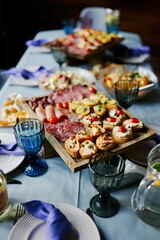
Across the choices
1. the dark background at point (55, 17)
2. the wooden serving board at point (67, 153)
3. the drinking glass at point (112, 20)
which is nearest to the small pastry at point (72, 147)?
the wooden serving board at point (67, 153)

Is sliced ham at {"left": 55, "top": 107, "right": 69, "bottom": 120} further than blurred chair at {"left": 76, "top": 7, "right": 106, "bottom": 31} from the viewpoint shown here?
No

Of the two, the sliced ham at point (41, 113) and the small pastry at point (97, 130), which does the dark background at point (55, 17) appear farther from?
the small pastry at point (97, 130)

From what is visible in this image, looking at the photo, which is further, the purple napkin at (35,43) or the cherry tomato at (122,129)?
the purple napkin at (35,43)

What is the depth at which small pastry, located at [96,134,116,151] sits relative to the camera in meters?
1.05

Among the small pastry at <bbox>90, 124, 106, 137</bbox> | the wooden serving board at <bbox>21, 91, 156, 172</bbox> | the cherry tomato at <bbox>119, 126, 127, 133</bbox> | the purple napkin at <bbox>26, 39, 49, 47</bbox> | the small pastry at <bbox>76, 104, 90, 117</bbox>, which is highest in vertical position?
→ the cherry tomato at <bbox>119, 126, 127, 133</bbox>

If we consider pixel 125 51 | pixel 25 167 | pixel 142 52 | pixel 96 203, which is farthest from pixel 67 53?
pixel 96 203

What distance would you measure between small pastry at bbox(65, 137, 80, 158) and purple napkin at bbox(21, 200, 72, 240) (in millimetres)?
221

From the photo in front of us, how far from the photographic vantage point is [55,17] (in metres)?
4.76

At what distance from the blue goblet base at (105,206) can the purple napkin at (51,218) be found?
15 cm

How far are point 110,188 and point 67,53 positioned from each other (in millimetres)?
1349

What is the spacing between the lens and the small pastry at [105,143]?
3.44 feet

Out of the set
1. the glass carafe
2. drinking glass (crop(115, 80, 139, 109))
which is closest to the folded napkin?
drinking glass (crop(115, 80, 139, 109))

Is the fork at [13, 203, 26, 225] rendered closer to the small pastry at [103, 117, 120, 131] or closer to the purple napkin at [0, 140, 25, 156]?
the purple napkin at [0, 140, 25, 156]

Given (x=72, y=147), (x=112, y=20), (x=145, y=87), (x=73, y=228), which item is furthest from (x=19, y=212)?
(x=112, y=20)
